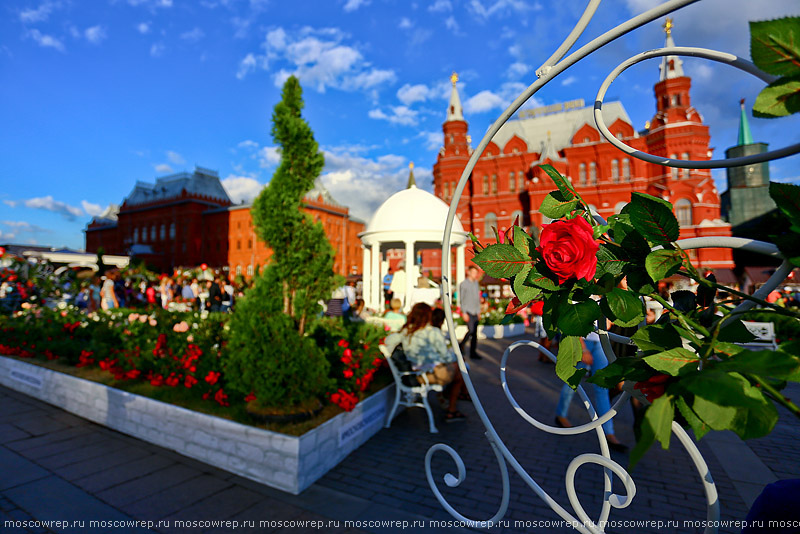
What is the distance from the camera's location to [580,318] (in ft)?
3.06

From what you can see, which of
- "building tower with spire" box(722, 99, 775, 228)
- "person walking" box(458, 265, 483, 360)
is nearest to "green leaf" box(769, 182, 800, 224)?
"person walking" box(458, 265, 483, 360)

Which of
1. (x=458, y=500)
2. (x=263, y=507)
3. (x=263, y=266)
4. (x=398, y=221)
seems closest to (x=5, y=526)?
(x=263, y=507)

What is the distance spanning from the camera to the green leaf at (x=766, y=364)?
0.68 metres

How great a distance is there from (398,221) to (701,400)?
39.3 ft

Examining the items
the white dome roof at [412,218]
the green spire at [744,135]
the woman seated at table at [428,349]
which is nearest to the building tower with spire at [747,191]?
the green spire at [744,135]

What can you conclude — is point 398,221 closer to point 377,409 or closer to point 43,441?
point 377,409

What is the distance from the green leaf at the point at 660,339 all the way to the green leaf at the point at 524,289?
242 mm

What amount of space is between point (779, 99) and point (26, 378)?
28.8ft

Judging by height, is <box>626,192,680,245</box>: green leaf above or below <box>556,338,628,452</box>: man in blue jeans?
above

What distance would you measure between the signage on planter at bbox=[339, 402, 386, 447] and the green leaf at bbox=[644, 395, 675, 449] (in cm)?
368

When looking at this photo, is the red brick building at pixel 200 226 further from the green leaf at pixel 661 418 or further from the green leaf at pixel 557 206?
the green leaf at pixel 661 418

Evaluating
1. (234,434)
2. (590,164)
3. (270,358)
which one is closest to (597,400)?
(270,358)

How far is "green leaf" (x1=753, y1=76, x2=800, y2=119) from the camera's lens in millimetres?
736

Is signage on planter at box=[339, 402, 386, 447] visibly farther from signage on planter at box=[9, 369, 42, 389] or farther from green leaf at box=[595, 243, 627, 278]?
signage on planter at box=[9, 369, 42, 389]
